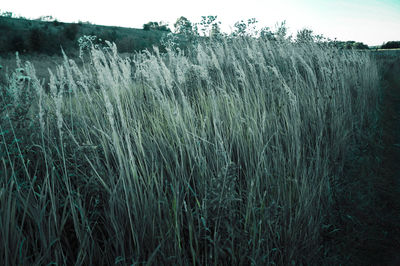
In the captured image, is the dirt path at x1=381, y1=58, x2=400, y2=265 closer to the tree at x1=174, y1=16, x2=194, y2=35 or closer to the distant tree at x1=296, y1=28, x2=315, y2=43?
the distant tree at x1=296, y1=28, x2=315, y2=43

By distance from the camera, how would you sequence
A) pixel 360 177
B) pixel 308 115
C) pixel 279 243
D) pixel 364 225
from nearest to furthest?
1. pixel 279 243
2. pixel 364 225
3. pixel 360 177
4. pixel 308 115

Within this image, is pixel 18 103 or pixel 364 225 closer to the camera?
pixel 18 103

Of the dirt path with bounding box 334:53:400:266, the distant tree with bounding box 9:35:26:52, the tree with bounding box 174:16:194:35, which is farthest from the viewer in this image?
the distant tree with bounding box 9:35:26:52

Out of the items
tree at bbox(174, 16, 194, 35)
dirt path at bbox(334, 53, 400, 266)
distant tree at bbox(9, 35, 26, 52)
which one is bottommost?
dirt path at bbox(334, 53, 400, 266)

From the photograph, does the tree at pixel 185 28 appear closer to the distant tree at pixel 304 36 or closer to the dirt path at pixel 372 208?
the distant tree at pixel 304 36

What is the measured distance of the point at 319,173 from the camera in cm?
204

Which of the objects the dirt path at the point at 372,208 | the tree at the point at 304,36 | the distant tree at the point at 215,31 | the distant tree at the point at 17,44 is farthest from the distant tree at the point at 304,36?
the distant tree at the point at 17,44

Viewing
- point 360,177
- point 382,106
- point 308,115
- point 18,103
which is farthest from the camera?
point 382,106

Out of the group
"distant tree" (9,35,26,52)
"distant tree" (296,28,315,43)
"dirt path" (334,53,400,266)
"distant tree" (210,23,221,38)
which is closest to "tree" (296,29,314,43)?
"distant tree" (296,28,315,43)

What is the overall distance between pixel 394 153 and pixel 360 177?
3.71ft

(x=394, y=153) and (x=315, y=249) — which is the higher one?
(x=394, y=153)

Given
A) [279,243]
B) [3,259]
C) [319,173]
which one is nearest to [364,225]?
[319,173]

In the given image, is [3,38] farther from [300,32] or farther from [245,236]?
[245,236]

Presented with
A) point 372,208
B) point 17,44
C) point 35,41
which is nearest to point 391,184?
point 372,208
